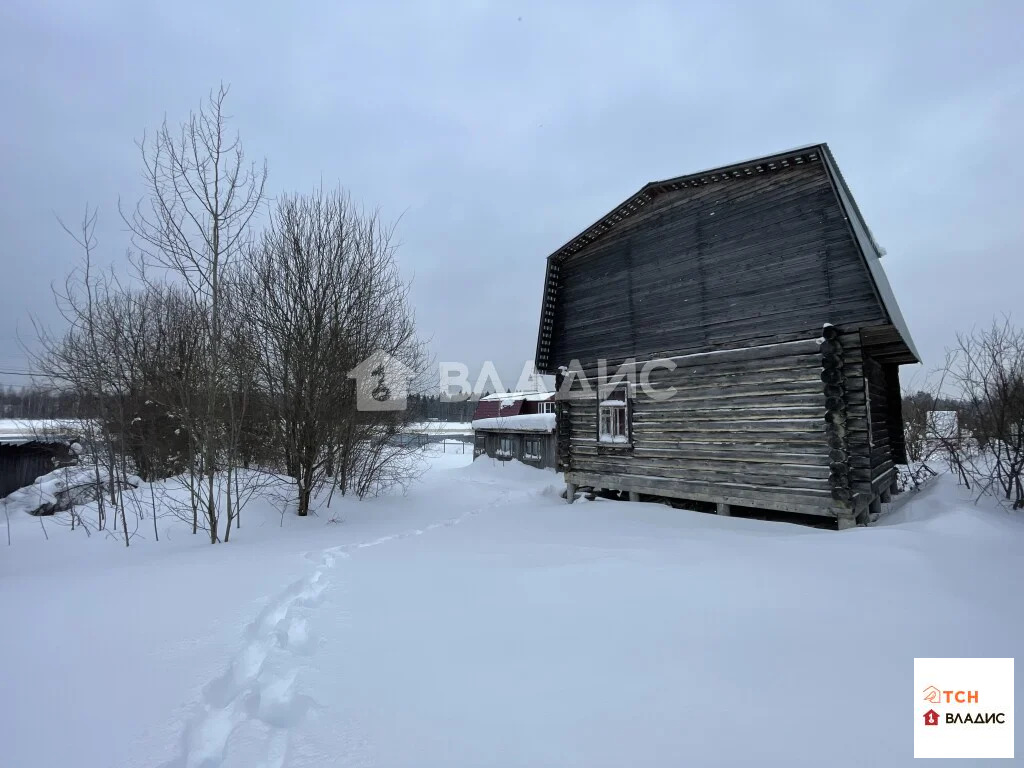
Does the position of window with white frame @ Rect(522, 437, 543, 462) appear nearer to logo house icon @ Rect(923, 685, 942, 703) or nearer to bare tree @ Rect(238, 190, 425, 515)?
bare tree @ Rect(238, 190, 425, 515)

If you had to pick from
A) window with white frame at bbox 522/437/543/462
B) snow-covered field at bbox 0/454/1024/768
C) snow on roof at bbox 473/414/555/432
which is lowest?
window with white frame at bbox 522/437/543/462

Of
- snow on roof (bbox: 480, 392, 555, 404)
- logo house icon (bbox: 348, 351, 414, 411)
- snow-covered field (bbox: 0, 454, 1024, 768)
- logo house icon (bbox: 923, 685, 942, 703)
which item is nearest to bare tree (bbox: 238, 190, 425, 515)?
logo house icon (bbox: 348, 351, 414, 411)

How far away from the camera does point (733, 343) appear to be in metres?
9.73

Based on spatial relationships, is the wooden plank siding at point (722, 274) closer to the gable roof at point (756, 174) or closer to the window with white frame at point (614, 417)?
the gable roof at point (756, 174)

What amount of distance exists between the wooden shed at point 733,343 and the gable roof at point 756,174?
4 cm

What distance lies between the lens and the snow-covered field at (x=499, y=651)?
2461mm

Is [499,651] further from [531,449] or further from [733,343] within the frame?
[531,449]

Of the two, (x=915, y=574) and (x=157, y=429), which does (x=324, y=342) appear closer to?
(x=157, y=429)

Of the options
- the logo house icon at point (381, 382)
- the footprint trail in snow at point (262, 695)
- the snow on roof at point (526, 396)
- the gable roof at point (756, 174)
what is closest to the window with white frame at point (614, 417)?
the gable roof at point (756, 174)

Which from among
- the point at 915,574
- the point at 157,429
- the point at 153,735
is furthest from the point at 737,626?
the point at 157,429

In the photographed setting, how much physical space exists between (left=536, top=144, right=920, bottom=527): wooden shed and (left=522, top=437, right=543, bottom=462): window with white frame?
38.7ft

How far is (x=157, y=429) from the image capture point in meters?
16.0

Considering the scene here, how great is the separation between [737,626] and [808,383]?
6539 millimetres

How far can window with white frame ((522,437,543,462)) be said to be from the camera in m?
24.9
